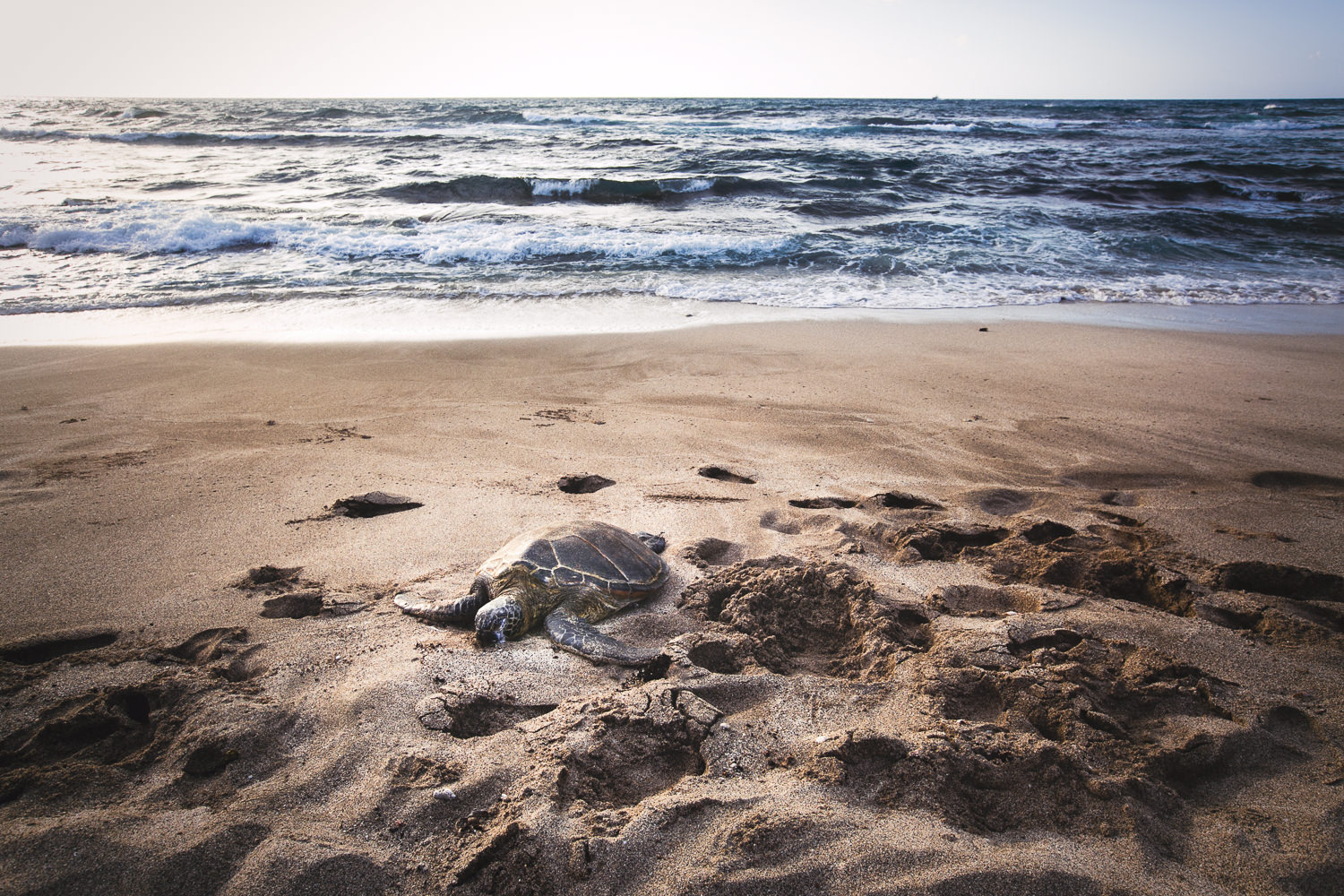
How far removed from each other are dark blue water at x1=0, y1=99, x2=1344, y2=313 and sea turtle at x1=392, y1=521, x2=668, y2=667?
6.18 meters

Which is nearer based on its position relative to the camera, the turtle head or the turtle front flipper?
the turtle head

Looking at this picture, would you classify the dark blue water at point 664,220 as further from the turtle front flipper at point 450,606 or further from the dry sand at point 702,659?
the turtle front flipper at point 450,606

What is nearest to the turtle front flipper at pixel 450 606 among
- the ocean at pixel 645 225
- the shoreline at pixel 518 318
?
the shoreline at pixel 518 318

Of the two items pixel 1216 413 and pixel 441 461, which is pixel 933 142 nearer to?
pixel 1216 413

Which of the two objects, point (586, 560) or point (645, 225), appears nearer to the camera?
point (586, 560)

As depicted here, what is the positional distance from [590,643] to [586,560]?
454 millimetres

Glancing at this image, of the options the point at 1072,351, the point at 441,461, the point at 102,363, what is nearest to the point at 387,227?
the point at 102,363

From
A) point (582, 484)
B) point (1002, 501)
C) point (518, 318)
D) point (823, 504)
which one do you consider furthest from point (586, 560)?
point (518, 318)

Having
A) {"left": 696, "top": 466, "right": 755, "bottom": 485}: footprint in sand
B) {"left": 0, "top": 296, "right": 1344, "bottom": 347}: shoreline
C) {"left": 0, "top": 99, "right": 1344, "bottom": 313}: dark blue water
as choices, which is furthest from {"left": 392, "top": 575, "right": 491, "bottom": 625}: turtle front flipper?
{"left": 0, "top": 99, "right": 1344, "bottom": 313}: dark blue water

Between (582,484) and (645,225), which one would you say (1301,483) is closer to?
(582,484)

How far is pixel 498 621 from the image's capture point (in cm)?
261

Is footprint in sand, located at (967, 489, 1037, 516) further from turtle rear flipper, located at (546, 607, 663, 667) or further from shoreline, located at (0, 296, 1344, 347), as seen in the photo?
shoreline, located at (0, 296, 1344, 347)

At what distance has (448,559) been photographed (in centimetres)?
321

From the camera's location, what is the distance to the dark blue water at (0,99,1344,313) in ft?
29.8
